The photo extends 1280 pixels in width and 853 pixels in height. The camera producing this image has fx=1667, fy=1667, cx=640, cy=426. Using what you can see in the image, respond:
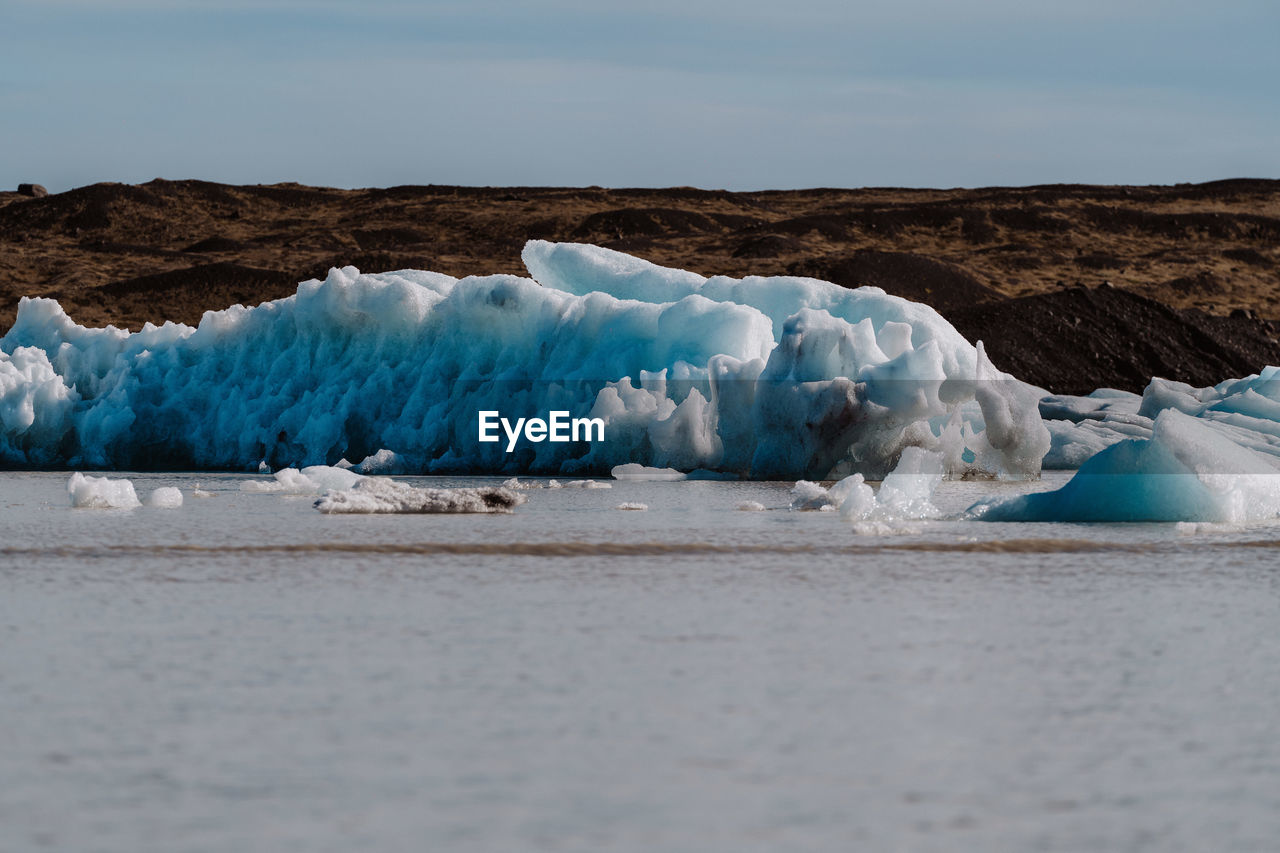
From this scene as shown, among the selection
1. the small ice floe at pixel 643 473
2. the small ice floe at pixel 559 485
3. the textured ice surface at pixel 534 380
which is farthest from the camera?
the small ice floe at pixel 643 473

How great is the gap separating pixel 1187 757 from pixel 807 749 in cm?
91

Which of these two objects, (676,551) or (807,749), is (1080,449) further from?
(807,749)

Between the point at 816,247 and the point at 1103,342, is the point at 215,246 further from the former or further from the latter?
the point at 1103,342

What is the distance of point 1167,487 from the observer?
1056 cm

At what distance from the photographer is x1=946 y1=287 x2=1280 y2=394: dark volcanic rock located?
33000 mm

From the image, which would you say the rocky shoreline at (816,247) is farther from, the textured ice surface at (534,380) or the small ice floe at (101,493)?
the small ice floe at (101,493)

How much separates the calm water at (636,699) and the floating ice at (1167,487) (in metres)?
1.94

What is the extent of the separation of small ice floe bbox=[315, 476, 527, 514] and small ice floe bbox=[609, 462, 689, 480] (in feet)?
14.3

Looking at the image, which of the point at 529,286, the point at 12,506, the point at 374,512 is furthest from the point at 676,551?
the point at 529,286

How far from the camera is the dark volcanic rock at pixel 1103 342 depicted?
1299 inches

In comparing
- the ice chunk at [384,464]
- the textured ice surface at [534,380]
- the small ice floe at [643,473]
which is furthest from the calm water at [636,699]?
the ice chunk at [384,464]

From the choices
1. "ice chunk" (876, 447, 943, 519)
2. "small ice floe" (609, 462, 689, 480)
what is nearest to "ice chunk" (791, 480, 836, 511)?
"ice chunk" (876, 447, 943, 519)

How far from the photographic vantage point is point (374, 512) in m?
11.1

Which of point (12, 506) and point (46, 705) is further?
point (12, 506)
